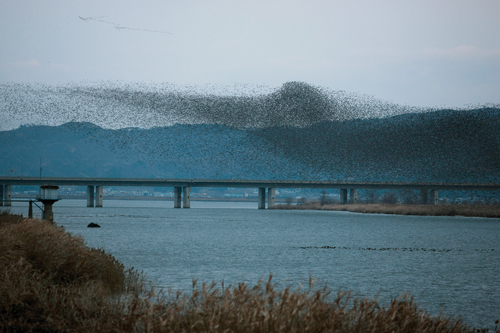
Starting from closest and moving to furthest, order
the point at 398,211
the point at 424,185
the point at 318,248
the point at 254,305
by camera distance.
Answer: the point at 254,305 → the point at 318,248 → the point at 398,211 → the point at 424,185

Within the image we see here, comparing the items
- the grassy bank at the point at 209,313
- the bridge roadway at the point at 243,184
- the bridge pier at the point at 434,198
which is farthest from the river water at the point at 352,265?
the bridge pier at the point at 434,198

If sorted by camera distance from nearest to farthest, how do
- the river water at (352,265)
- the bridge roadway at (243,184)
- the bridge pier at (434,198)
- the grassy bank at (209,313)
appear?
1. the grassy bank at (209,313)
2. the river water at (352,265)
3. the bridge roadway at (243,184)
4. the bridge pier at (434,198)

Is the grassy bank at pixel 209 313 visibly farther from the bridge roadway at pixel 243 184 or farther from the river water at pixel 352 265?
the bridge roadway at pixel 243 184

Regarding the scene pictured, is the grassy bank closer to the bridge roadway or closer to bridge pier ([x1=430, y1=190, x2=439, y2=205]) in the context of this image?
the bridge roadway

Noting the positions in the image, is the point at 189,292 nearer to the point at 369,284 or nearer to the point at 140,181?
the point at 369,284

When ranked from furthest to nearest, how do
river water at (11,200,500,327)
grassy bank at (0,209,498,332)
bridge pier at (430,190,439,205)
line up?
bridge pier at (430,190,439,205) → river water at (11,200,500,327) → grassy bank at (0,209,498,332)

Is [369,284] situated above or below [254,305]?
below

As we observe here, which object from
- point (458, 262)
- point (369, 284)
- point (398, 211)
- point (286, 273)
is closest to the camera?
point (369, 284)

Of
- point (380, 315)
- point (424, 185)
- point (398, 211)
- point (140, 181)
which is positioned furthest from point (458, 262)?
point (140, 181)

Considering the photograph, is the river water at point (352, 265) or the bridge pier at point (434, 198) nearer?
the river water at point (352, 265)

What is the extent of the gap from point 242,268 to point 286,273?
11.4 ft

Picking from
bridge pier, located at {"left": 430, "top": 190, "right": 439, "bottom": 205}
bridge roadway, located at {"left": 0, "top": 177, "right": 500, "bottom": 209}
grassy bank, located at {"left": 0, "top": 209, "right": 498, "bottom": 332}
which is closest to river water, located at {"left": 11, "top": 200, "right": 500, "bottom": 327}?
grassy bank, located at {"left": 0, "top": 209, "right": 498, "bottom": 332}

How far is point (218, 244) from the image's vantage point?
192 feet

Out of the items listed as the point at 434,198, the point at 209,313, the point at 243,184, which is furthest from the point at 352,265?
the point at 243,184
